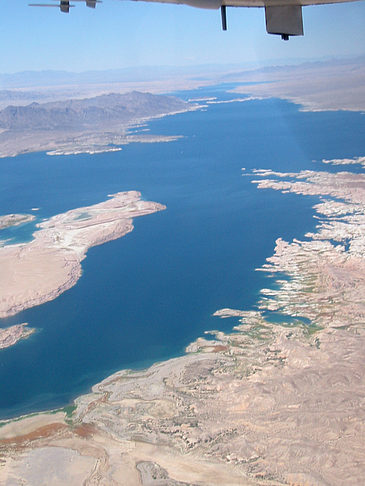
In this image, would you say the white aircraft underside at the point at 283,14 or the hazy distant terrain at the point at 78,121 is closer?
the white aircraft underside at the point at 283,14

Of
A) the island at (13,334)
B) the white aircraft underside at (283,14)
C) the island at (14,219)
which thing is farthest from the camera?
the island at (14,219)

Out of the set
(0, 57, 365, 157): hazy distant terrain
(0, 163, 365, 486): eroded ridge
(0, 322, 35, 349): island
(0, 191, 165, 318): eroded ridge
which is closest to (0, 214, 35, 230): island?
(0, 191, 165, 318): eroded ridge

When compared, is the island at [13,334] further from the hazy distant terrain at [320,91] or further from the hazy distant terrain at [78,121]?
the hazy distant terrain at [320,91]

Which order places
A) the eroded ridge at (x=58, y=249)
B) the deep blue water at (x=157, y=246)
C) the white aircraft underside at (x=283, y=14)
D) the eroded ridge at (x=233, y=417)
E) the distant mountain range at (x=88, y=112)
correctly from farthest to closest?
the distant mountain range at (x=88, y=112) → the eroded ridge at (x=58, y=249) → the deep blue water at (x=157, y=246) → the eroded ridge at (x=233, y=417) → the white aircraft underside at (x=283, y=14)

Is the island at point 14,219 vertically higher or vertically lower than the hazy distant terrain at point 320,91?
lower

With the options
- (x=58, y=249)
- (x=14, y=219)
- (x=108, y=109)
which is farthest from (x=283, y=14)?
(x=108, y=109)

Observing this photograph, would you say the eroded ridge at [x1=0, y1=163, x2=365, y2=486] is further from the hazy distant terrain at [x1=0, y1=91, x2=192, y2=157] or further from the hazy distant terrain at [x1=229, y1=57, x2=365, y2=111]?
the hazy distant terrain at [x1=229, y1=57, x2=365, y2=111]

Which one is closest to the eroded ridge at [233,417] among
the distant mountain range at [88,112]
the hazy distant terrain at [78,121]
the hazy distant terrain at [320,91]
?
the hazy distant terrain at [78,121]
